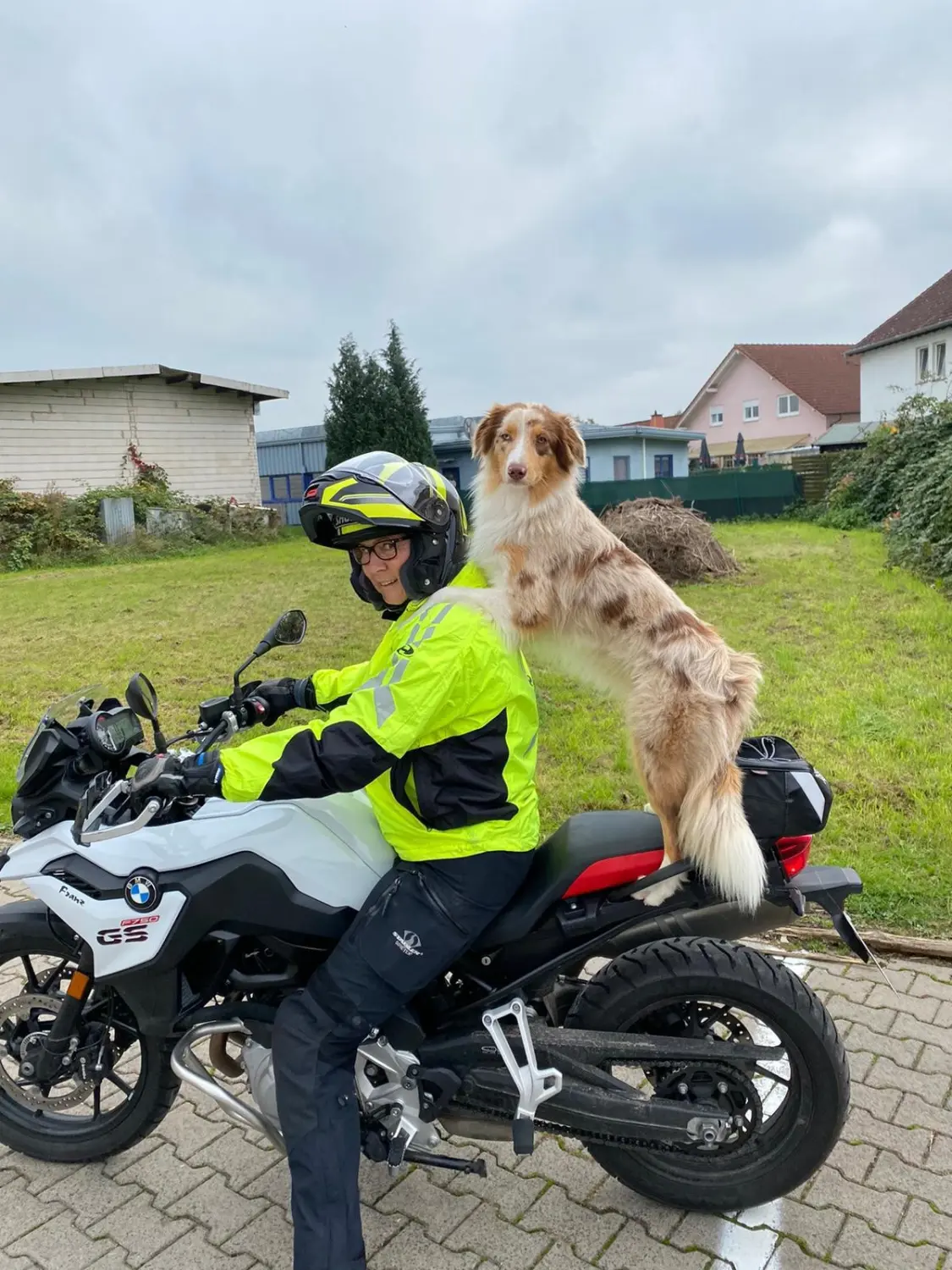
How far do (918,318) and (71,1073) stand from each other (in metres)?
36.6

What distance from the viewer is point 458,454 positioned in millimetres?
31531

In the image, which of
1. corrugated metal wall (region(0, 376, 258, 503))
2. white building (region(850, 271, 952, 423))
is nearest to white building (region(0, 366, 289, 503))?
corrugated metal wall (region(0, 376, 258, 503))

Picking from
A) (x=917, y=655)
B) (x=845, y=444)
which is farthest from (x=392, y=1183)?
(x=845, y=444)

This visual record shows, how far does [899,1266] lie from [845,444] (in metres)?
34.1

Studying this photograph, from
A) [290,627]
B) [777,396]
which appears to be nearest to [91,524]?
[290,627]

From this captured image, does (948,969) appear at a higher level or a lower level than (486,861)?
lower

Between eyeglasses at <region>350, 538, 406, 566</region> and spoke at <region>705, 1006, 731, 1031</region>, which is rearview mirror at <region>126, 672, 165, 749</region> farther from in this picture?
spoke at <region>705, 1006, 731, 1031</region>

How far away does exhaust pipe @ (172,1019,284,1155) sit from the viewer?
2406 mm

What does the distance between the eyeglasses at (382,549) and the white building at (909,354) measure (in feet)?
95.5

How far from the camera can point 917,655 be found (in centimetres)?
830

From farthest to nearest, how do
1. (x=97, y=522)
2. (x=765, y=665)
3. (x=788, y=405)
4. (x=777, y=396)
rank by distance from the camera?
(x=777, y=396) < (x=788, y=405) < (x=97, y=522) < (x=765, y=665)

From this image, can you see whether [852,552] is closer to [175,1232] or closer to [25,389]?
[175,1232]

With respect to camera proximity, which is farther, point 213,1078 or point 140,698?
point 213,1078

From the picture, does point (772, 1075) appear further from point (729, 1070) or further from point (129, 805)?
point (129, 805)
